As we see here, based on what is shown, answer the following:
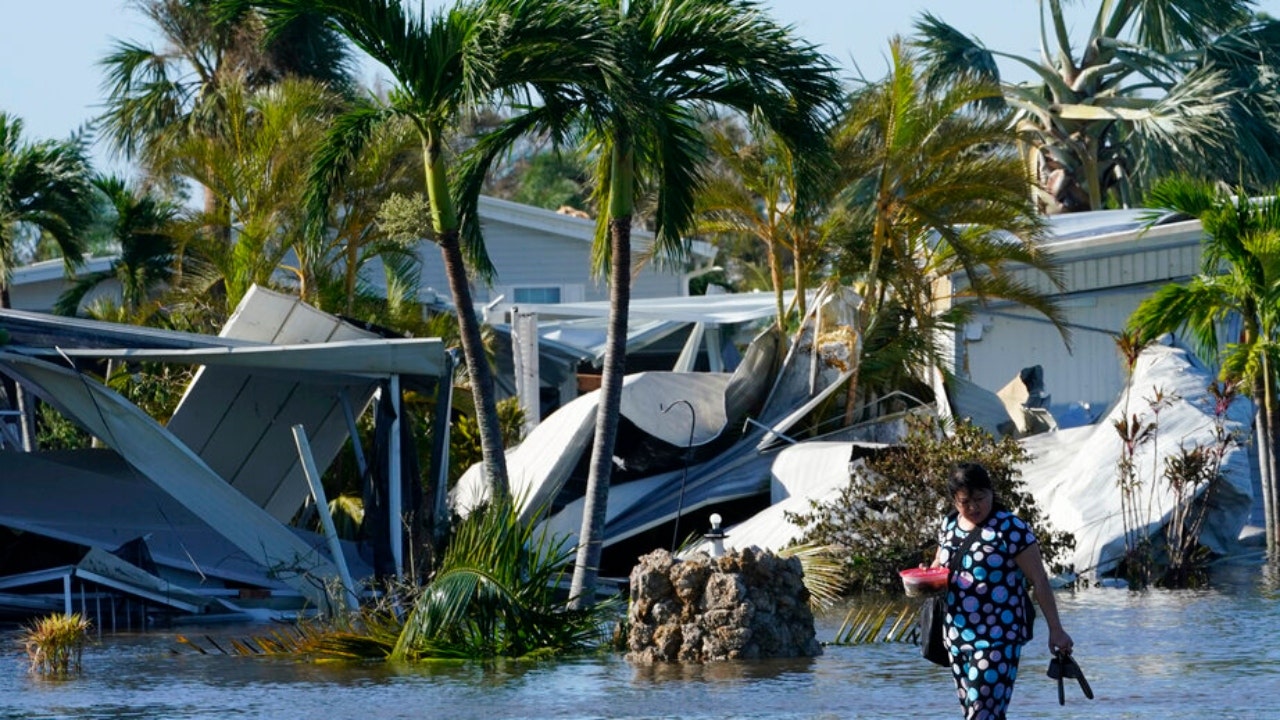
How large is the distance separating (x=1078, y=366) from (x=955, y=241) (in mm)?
4869

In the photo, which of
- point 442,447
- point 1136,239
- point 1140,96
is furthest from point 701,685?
point 1140,96

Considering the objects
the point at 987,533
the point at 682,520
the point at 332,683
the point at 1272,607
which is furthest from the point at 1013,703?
the point at 682,520

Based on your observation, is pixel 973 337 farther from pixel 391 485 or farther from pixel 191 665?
pixel 191 665

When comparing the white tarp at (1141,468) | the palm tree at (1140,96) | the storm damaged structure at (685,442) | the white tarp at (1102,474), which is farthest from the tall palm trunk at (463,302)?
the palm tree at (1140,96)

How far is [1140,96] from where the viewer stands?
32969mm

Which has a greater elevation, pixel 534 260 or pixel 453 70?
pixel 534 260

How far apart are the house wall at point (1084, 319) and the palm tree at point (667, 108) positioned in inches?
350

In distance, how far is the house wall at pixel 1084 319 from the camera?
23531mm

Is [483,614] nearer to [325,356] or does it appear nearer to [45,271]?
[325,356]

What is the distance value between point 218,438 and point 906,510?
6.37 m

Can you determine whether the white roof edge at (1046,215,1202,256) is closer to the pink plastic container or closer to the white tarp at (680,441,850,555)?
the white tarp at (680,441,850,555)

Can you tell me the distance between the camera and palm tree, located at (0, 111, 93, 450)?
23.3 metres

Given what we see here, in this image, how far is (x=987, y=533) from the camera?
748 centimetres

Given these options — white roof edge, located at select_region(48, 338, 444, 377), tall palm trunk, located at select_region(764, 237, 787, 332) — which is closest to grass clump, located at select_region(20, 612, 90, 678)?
white roof edge, located at select_region(48, 338, 444, 377)
